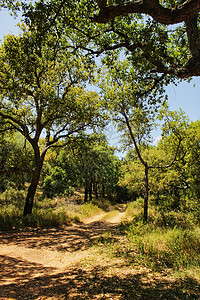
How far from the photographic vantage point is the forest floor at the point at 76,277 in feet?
12.1

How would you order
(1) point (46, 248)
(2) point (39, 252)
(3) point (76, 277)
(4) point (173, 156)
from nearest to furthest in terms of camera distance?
(3) point (76, 277) < (2) point (39, 252) < (1) point (46, 248) < (4) point (173, 156)

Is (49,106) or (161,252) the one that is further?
(49,106)

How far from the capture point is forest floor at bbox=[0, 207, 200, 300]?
3.70 metres

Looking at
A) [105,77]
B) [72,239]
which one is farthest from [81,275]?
[105,77]

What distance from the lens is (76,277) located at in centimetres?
462

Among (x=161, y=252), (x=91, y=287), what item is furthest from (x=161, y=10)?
(x=161, y=252)

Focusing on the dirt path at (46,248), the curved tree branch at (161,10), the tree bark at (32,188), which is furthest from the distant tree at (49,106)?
the curved tree branch at (161,10)

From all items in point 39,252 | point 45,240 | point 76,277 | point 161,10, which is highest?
point 161,10

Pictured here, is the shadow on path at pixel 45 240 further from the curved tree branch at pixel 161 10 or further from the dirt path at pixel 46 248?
the curved tree branch at pixel 161 10

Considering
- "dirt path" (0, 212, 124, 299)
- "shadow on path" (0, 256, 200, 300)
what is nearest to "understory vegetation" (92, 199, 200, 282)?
"shadow on path" (0, 256, 200, 300)

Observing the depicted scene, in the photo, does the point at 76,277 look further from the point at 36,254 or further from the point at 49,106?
the point at 49,106

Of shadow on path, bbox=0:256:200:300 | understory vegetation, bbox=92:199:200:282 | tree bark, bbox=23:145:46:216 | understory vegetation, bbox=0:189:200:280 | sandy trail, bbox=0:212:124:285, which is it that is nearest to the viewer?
shadow on path, bbox=0:256:200:300

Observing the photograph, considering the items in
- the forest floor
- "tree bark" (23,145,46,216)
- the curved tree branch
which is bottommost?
the forest floor

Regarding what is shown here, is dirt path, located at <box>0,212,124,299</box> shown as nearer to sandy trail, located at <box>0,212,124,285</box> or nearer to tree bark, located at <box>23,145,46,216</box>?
sandy trail, located at <box>0,212,124,285</box>
